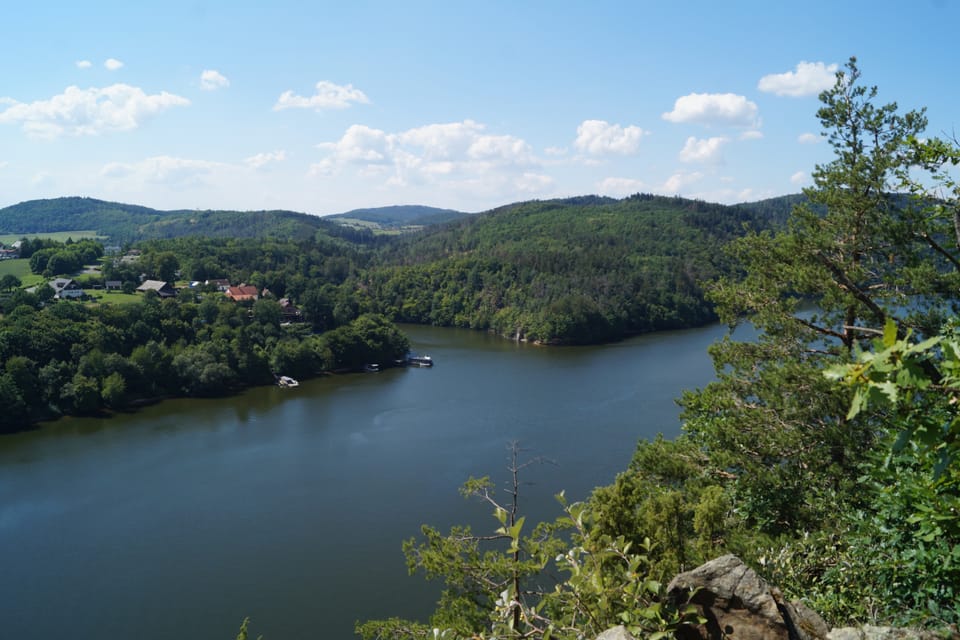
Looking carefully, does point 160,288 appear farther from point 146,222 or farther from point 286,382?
point 146,222

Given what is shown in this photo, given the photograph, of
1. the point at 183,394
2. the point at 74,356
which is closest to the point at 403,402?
the point at 183,394

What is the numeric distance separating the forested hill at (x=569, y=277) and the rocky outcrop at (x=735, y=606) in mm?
41578

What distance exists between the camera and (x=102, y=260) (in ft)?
164

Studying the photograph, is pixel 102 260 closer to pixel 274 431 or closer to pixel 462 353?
pixel 462 353

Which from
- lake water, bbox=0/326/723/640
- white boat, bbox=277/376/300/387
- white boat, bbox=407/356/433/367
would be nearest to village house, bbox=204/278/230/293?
white boat, bbox=277/376/300/387

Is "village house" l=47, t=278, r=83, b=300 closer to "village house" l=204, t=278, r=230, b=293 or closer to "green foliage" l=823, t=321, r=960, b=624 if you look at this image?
"village house" l=204, t=278, r=230, b=293

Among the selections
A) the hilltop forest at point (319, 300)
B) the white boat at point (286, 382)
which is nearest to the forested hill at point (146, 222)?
the hilltop forest at point (319, 300)

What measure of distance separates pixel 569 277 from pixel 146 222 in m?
108

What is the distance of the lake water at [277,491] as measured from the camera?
12641 mm

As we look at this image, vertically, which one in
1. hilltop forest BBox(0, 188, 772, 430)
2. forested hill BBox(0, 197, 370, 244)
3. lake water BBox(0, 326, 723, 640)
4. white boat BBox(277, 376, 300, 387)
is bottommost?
lake water BBox(0, 326, 723, 640)

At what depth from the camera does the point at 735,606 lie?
3.05 meters

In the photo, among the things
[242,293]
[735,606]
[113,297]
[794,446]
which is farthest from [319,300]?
[735,606]

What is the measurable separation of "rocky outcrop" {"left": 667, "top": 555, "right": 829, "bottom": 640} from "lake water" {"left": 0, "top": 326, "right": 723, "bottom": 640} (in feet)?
33.5

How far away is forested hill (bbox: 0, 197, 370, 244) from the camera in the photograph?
112 meters
